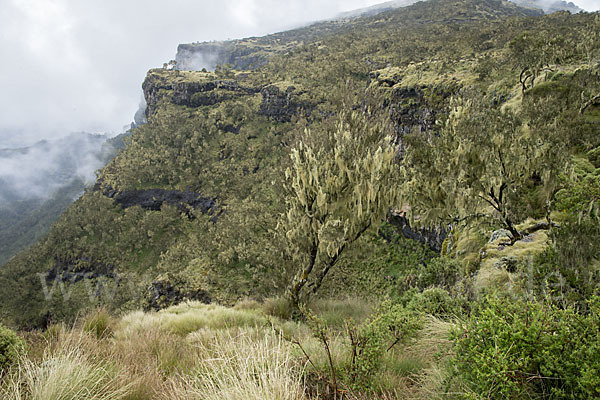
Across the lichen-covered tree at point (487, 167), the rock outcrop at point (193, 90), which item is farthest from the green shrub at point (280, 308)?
the rock outcrop at point (193, 90)

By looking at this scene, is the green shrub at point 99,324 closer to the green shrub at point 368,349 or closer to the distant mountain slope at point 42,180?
the green shrub at point 368,349

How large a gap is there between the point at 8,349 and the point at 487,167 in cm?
824

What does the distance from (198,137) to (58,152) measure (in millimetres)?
186058

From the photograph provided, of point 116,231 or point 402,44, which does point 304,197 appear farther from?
point 402,44

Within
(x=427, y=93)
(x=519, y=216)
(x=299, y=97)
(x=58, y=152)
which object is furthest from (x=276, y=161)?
(x=58, y=152)

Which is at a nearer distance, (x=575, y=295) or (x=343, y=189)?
(x=575, y=295)

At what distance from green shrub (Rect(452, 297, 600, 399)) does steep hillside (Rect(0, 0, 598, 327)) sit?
624cm

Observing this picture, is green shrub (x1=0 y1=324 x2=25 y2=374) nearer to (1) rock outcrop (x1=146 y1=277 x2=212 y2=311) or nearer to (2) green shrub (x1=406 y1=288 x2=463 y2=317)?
(2) green shrub (x1=406 y1=288 x2=463 y2=317)

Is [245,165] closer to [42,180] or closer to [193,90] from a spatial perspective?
[193,90]

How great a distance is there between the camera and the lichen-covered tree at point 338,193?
741 centimetres

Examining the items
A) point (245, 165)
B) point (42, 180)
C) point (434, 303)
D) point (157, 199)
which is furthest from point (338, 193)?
point (42, 180)

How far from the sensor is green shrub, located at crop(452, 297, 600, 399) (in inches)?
63.1

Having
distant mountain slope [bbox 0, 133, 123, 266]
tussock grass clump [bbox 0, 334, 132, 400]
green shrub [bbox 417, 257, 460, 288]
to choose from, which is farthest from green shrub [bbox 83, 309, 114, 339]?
distant mountain slope [bbox 0, 133, 123, 266]

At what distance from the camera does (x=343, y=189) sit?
8086mm
